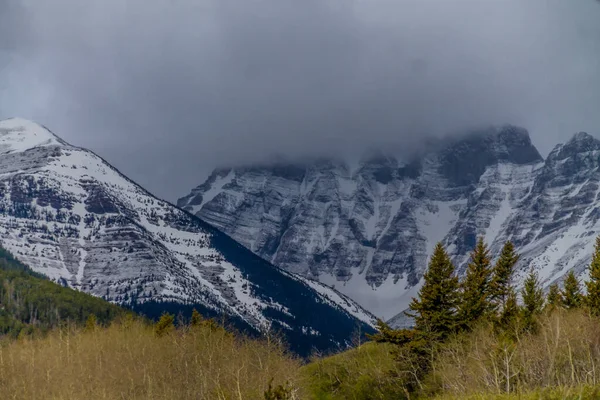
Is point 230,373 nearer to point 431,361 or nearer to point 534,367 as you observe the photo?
point 431,361

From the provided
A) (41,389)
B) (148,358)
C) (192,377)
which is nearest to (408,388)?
(192,377)

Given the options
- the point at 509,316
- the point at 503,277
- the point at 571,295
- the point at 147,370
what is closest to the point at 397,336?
the point at 509,316

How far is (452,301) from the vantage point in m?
81.2

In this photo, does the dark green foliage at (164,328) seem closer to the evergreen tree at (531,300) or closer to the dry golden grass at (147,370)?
the dry golden grass at (147,370)

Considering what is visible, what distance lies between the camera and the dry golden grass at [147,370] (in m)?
78.8

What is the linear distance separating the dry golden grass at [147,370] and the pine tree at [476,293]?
2333 cm

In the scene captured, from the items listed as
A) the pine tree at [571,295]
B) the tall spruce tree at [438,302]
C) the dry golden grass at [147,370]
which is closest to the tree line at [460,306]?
the tall spruce tree at [438,302]

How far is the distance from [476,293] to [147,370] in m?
46.4

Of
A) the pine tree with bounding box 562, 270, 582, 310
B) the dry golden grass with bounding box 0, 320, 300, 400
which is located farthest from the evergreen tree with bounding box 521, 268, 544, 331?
the dry golden grass with bounding box 0, 320, 300, 400

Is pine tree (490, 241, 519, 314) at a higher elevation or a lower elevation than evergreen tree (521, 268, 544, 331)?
higher

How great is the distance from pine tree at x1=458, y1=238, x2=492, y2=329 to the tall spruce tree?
1.34m

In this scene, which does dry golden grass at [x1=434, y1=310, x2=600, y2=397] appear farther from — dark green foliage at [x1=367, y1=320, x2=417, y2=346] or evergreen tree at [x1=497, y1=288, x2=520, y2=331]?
dark green foliage at [x1=367, y1=320, x2=417, y2=346]

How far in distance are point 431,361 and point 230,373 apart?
1005 inches

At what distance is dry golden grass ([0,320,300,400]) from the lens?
78.8m
